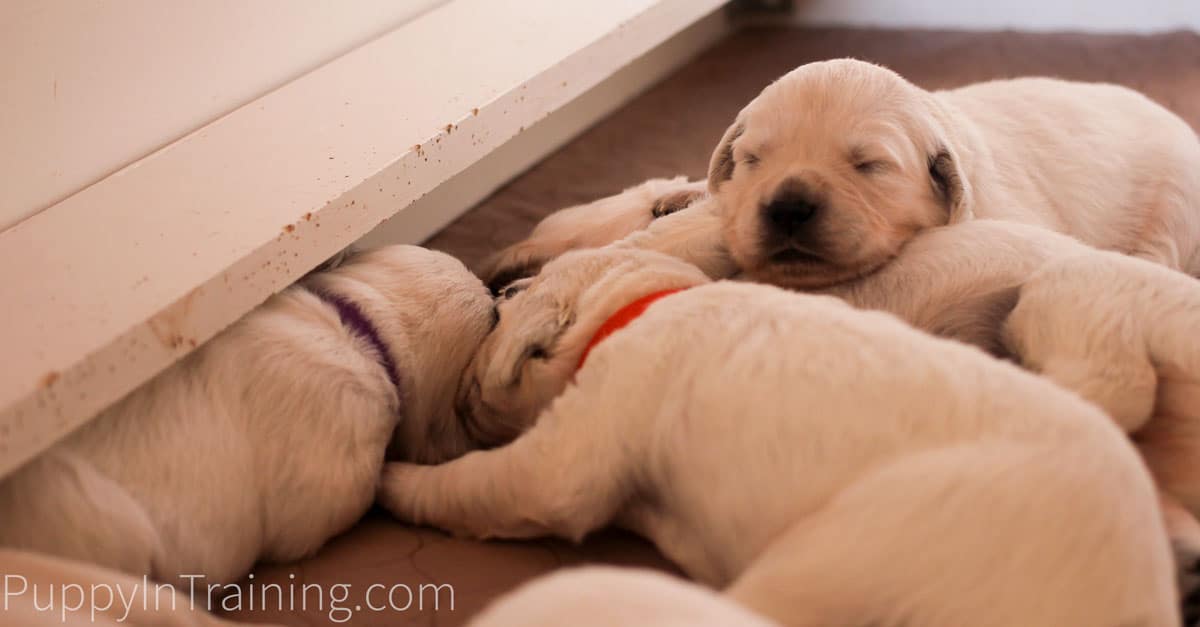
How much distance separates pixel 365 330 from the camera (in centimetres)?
212

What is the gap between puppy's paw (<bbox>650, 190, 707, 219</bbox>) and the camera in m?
2.65

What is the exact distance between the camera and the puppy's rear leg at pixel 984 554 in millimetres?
1383

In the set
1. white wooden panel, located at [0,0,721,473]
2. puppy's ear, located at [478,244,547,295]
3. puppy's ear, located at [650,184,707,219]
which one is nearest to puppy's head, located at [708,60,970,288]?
puppy's ear, located at [650,184,707,219]

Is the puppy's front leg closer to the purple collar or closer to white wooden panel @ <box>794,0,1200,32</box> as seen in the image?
the purple collar

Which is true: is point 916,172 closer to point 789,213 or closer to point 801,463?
point 789,213

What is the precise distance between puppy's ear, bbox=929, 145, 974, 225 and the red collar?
27.7 inches

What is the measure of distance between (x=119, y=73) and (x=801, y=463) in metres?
1.81

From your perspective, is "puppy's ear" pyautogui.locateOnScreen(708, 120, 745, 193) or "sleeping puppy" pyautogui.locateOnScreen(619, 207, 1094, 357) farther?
"puppy's ear" pyautogui.locateOnScreen(708, 120, 745, 193)

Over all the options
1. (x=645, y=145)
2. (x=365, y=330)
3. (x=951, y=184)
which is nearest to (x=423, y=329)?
(x=365, y=330)

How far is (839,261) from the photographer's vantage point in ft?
7.13

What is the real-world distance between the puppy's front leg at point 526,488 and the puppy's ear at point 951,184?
0.98 metres

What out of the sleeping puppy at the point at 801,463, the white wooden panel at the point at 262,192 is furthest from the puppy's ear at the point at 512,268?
the sleeping puppy at the point at 801,463

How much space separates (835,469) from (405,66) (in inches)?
71.6

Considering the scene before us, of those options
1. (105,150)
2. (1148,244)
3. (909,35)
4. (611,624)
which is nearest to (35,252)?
(105,150)
